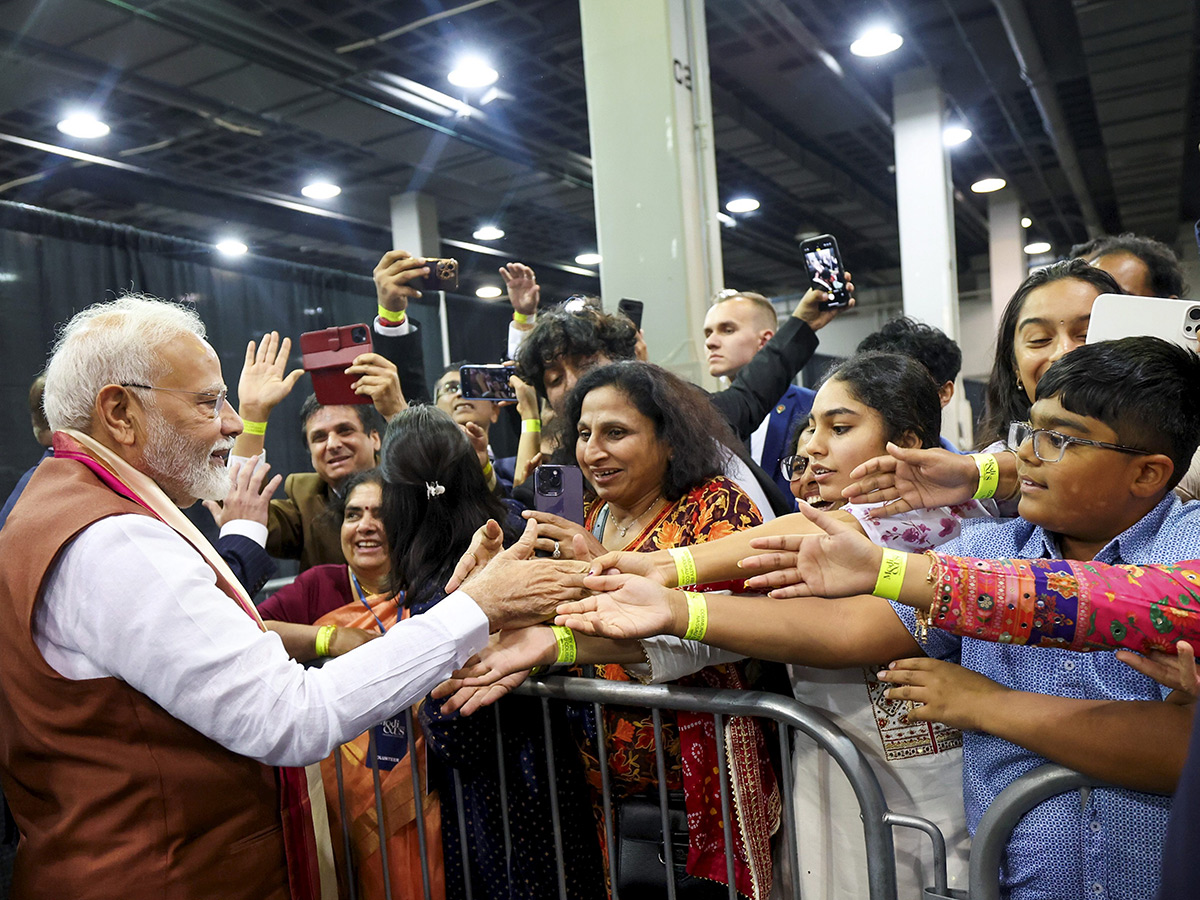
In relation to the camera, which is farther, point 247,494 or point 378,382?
point 378,382

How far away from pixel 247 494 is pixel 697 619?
125 cm

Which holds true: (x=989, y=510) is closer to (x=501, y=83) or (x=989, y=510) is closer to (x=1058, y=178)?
(x=501, y=83)

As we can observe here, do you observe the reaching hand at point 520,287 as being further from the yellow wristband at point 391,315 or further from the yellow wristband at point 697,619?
the yellow wristband at point 697,619

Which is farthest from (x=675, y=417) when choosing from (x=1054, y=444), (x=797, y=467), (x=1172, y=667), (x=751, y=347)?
(x=751, y=347)

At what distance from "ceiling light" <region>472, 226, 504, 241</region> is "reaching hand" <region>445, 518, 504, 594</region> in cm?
815

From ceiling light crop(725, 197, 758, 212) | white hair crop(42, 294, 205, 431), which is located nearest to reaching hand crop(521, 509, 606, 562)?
white hair crop(42, 294, 205, 431)

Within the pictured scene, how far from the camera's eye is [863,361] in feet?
5.49

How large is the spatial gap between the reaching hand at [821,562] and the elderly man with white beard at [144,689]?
452mm

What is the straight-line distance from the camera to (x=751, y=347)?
9.80ft

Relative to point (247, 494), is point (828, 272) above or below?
above

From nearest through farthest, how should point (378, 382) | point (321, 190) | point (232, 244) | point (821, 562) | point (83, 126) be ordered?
point (821, 562) → point (378, 382) → point (83, 126) → point (321, 190) → point (232, 244)

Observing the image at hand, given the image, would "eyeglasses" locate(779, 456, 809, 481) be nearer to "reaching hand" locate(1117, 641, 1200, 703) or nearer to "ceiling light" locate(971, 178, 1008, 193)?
"reaching hand" locate(1117, 641, 1200, 703)

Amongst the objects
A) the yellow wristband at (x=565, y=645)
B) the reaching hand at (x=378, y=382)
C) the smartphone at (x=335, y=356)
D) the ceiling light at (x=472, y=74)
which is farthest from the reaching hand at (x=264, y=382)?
the ceiling light at (x=472, y=74)

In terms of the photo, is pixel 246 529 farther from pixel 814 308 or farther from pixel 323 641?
pixel 814 308
